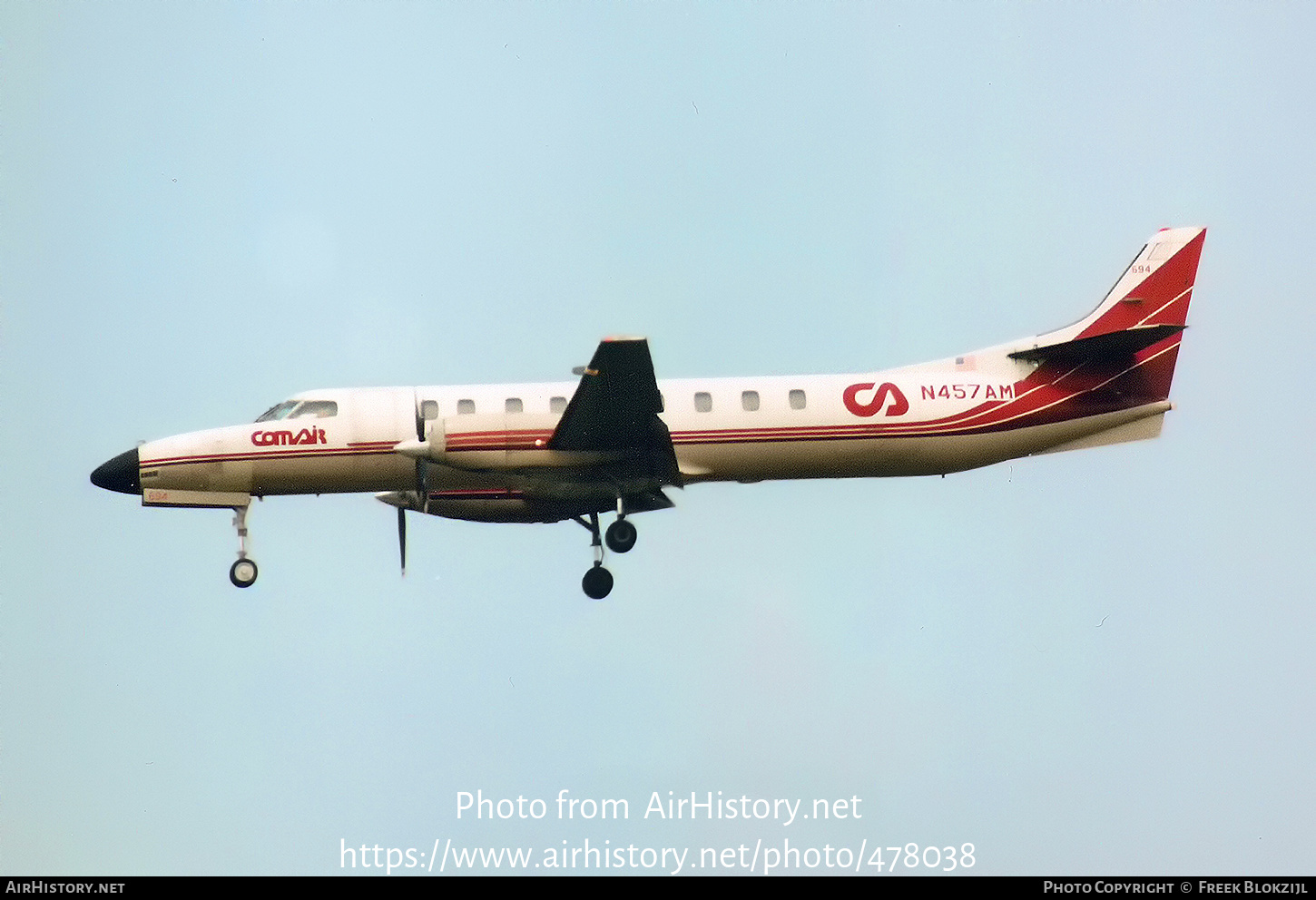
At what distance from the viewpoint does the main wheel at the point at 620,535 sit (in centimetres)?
3055

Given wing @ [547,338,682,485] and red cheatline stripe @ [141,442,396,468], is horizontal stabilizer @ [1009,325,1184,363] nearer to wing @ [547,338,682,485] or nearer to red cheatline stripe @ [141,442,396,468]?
wing @ [547,338,682,485]

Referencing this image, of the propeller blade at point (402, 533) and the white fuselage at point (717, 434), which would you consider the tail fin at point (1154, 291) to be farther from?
the propeller blade at point (402, 533)

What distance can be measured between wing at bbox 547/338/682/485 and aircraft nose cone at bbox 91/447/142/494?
789 centimetres

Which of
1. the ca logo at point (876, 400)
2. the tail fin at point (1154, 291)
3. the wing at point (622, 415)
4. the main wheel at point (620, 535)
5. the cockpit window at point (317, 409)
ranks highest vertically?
the tail fin at point (1154, 291)

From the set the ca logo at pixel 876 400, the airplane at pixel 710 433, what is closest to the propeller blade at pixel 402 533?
the airplane at pixel 710 433

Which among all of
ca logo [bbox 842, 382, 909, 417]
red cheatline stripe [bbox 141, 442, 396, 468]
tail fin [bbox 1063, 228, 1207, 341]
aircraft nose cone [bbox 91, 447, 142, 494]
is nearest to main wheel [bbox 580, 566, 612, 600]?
red cheatline stripe [bbox 141, 442, 396, 468]

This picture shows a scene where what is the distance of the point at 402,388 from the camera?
3169 centimetres

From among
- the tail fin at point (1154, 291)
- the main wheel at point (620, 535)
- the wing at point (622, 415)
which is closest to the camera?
the wing at point (622, 415)

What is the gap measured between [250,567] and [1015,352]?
14562 millimetres

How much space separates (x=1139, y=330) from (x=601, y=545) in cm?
1044

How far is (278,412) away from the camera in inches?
1241

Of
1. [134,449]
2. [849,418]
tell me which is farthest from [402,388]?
[849,418]
